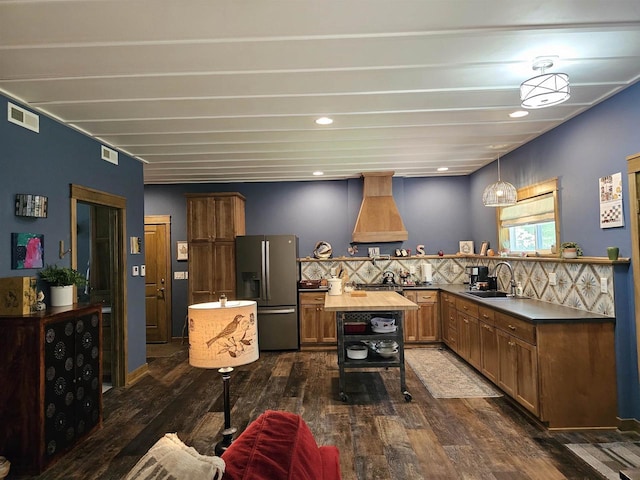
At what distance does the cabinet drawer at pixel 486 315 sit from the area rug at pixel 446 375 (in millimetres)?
724

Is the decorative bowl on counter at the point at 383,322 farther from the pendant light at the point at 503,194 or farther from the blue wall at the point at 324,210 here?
the blue wall at the point at 324,210

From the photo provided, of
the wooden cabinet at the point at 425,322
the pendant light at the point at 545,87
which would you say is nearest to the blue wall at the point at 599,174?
the pendant light at the point at 545,87

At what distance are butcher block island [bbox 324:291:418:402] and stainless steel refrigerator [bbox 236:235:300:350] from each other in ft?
5.65

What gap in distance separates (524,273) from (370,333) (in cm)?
206

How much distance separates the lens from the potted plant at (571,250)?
3504 millimetres

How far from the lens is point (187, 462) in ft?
2.90

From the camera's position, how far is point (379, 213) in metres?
6.22

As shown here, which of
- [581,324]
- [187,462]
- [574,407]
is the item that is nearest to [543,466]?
[574,407]

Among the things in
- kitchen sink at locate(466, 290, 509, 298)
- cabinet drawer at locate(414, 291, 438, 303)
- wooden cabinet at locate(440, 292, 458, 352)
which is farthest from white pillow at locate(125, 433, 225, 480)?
cabinet drawer at locate(414, 291, 438, 303)

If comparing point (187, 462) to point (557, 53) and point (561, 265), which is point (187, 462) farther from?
point (561, 265)

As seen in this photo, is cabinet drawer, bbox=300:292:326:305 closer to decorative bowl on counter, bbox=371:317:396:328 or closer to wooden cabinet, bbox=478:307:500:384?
decorative bowl on counter, bbox=371:317:396:328

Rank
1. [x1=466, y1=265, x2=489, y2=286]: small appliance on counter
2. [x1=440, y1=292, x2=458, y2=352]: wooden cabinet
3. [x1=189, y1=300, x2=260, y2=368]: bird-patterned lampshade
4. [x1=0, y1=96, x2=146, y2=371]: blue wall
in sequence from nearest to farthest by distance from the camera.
A: 1. [x1=189, y1=300, x2=260, y2=368]: bird-patterned lampshade
2. [x1=0, y1=96, x2=146, y2=371]: blue wall
3. [x1=440, y1=292, x2=458, y2=352]: wooden cabinet
4. [x1=466, y1=265, x2=489, y2=286]: small appliance on counter

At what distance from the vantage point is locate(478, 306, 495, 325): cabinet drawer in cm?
390

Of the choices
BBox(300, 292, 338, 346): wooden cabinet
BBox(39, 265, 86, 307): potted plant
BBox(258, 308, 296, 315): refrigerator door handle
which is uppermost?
BBox(39, 265, 86, 307): potted plant
